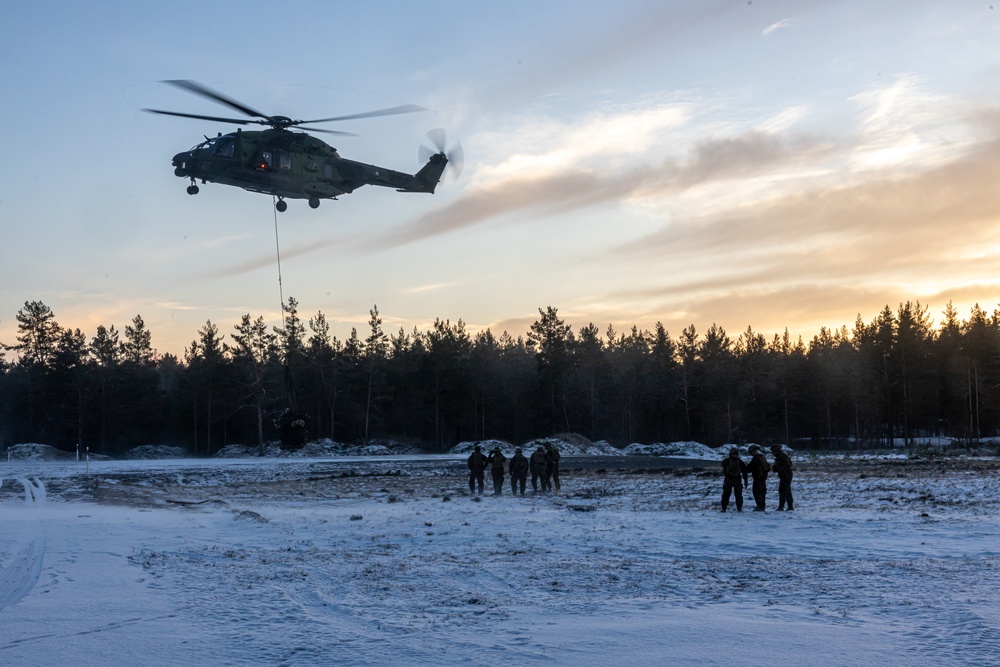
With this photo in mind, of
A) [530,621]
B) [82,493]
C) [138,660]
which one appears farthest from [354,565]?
[82,493]

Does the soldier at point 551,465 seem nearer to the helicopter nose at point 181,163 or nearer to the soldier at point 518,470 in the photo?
the soldier at point 518,470

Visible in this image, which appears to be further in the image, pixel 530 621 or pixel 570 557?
pixel 570 557

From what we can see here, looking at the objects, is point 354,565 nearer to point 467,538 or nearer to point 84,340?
point 467,538

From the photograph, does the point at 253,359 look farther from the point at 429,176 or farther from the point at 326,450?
the point at 429,176

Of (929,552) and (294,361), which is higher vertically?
(294,361)

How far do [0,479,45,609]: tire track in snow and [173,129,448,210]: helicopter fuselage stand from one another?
1203 centimetres

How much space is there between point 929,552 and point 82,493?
24656 millimetres

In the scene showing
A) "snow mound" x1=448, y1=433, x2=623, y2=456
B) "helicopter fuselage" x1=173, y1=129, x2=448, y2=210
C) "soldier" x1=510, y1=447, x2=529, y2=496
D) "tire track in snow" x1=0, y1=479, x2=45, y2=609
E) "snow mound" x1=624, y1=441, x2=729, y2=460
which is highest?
"helicopter fuselage" x1=173, y1=129, x2=448, y2=210

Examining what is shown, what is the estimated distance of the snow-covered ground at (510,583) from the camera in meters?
7.91

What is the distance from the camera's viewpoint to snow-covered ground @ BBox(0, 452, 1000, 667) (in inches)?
311

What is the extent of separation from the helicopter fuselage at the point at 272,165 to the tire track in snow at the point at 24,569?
12.0m

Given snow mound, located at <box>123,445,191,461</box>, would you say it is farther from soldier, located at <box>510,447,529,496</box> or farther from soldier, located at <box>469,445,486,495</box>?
soldier, located at <box>510,447,529,496</box>

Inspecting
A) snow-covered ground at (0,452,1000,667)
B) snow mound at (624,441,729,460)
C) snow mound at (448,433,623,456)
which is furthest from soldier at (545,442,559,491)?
snow mound at (624,441,729,460)

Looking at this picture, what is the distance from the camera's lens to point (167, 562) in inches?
514
